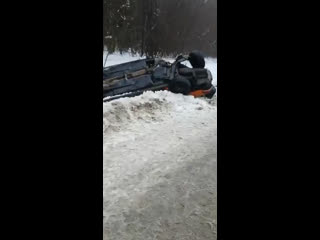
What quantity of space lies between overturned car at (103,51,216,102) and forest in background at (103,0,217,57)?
428cm

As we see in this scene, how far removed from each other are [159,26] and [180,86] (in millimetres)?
9675

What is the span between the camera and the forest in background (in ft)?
46.2

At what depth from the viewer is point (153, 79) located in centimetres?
875

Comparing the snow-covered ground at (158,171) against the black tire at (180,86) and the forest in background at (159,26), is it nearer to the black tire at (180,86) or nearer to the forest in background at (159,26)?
the black tire at (180,86)

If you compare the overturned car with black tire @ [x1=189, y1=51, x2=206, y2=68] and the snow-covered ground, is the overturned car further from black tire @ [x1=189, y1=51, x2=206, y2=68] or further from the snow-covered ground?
the snow-covered ground

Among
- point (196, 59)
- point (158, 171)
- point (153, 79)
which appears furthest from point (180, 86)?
point (158, 171)

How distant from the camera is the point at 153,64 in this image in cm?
923

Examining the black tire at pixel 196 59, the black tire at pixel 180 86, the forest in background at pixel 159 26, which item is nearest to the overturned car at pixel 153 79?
the black tire at pixel 180 86

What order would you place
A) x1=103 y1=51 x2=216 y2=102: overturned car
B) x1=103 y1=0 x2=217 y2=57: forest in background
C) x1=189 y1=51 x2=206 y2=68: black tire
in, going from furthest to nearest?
x1=103 y1=0 x2=217 y2=57: forest in background → x1=189 y1=51 x2=206 y2=68: black tire → x1=103 y1=51 x2=216 y2=102: overturned car

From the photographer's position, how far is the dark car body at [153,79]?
8312mm

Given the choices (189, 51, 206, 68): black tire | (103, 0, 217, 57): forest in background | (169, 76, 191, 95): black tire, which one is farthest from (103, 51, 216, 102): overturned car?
(103, 0, 217, 57): forest in background

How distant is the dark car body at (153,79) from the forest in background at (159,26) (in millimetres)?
4258
